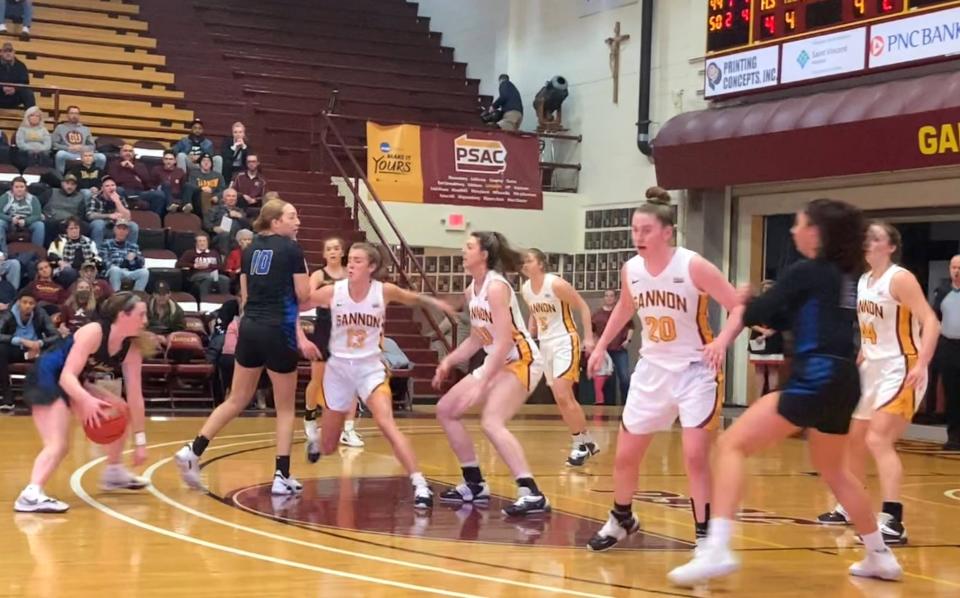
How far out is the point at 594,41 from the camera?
75.7ft

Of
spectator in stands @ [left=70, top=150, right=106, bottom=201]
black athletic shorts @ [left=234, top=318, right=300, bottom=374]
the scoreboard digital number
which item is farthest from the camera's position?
spectator in stands @ [left=70, top=150, right=106, bottom=201]

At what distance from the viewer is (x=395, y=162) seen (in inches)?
809

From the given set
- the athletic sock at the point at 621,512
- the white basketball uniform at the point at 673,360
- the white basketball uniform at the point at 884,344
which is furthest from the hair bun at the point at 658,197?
the white basketball uniform at the point at 884,344

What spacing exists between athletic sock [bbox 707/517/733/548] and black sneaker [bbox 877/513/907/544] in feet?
6.87

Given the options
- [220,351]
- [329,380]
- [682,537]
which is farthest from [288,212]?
Answer: [220,351]

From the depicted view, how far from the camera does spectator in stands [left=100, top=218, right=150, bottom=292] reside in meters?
17.2

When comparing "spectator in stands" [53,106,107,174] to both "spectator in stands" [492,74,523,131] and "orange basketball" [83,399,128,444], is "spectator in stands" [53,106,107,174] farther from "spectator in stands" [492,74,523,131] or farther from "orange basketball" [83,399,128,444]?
"orange basketball" [83,399,128,444]

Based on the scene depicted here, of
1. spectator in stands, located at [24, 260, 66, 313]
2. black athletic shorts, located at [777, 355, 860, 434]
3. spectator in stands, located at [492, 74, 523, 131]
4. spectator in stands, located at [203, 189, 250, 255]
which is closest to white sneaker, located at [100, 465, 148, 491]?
black athletic shorts, located at [777, 355, 860, 434]

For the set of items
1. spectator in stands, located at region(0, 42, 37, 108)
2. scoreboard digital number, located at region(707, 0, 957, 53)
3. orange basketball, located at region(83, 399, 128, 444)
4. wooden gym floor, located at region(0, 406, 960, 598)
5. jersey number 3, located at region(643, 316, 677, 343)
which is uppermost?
scoreboard digital number, located at region(707, 0, 957, 53)

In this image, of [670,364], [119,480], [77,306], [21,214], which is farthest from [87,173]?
[670,364]

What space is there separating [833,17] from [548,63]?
8106 millimetres

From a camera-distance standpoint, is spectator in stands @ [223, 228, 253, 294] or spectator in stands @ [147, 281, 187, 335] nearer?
spectator in stands @ [147, 281, 187, 335]

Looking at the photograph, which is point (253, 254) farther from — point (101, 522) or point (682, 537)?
point (682, 537)

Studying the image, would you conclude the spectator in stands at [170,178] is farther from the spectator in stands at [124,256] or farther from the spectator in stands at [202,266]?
the spectator in stands at [124,256]
